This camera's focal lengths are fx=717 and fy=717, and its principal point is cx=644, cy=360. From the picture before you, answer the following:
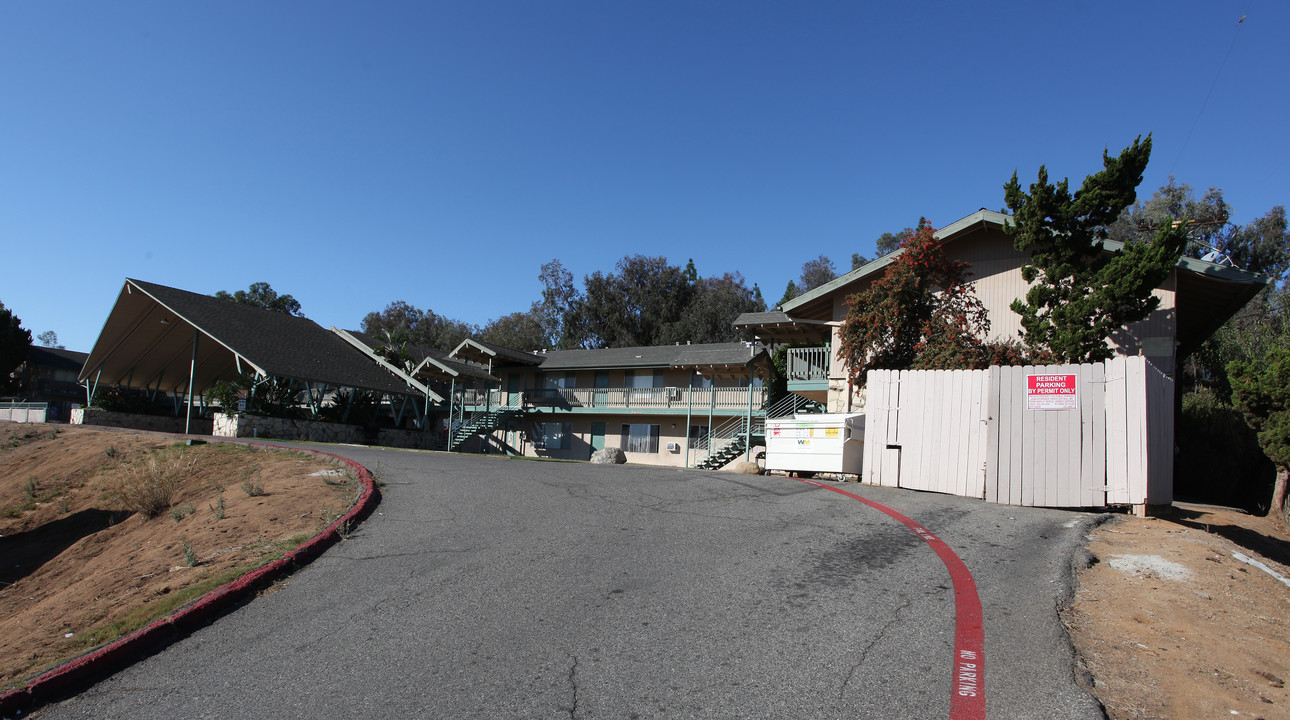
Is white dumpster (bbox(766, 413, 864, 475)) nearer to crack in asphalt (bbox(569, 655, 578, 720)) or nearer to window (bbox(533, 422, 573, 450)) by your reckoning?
crack in asphalt (bbox(569, 655, 578, 720))

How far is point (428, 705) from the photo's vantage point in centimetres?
395

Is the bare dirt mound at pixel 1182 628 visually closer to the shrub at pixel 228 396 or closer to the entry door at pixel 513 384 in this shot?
the shrub at pixel 228 396

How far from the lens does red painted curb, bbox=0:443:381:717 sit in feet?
14.6

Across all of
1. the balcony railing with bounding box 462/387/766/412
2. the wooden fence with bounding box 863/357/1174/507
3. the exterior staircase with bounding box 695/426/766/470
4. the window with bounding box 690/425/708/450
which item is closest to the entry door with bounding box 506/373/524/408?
the balcony railing with bounding box 462/387/766/412

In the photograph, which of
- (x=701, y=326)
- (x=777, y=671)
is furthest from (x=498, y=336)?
(x=777, y=671)

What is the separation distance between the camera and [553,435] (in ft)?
121

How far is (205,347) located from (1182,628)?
3836cm

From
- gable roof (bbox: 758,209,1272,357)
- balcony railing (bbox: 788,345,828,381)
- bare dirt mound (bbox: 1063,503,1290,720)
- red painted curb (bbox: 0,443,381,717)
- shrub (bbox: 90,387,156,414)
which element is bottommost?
red painted curb (bbox: 0,443,381,717)

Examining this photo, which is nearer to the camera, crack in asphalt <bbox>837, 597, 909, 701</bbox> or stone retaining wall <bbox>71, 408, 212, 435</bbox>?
crack in asphalt <bbox>837, 597, 909, 701</bbox>

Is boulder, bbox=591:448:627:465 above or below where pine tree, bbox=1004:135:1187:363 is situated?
below

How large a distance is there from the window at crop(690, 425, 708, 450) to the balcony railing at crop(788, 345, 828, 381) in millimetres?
7497

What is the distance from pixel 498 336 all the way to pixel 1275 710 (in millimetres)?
58935

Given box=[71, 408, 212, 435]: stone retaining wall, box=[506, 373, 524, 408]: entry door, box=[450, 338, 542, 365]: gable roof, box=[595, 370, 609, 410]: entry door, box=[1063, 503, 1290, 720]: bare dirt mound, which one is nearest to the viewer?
box=[1063, 503, 1290, 720]: bare dirt mound

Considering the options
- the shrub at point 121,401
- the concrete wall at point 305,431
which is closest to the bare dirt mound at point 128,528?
the concrete wall at point 305,431
